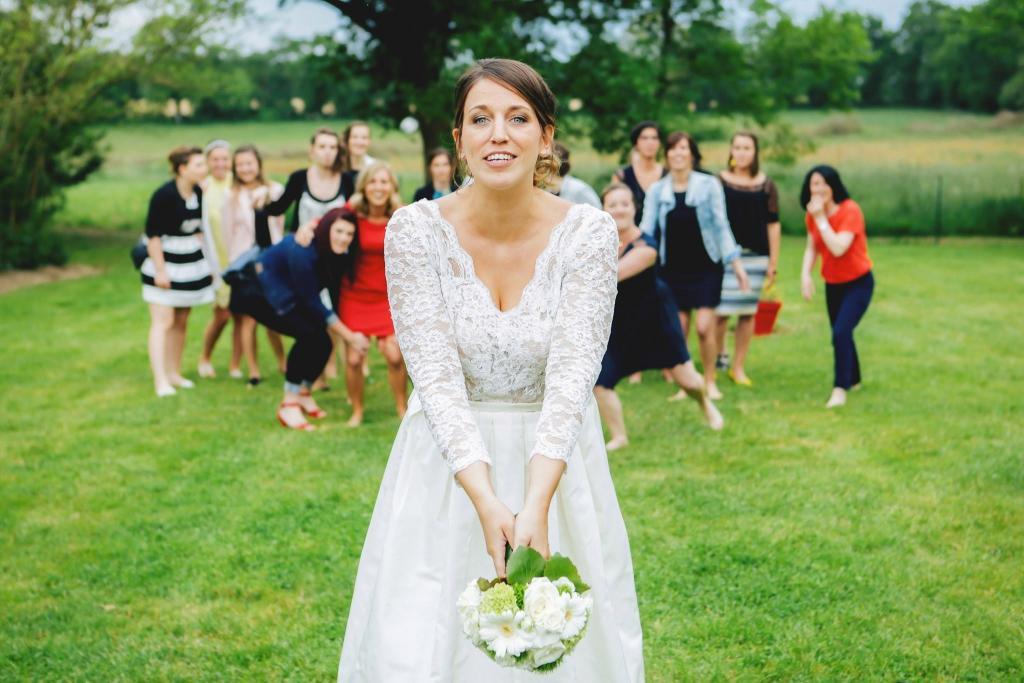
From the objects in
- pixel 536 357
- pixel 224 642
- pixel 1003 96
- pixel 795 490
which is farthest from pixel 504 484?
pixel 1003 96

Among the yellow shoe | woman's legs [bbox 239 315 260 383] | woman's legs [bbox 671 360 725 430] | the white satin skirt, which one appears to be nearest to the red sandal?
woman's legs [bbox 239 315 260 383]

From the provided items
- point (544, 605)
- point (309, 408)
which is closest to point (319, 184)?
point (309, 408)

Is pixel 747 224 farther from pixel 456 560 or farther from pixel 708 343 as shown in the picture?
pixel 456 560

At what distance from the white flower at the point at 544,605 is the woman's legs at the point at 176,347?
7697 millimetres

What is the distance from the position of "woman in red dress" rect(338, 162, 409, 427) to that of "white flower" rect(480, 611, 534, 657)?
5.46 meters

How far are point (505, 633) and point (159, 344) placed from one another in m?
7.57

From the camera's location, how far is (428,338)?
8.39 ft

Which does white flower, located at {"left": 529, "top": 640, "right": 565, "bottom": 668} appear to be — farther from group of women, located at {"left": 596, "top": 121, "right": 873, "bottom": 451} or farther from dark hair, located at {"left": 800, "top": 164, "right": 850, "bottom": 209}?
dark hair, located at {"left": 800, "top": 164, "right": 850, "bottom": 209}

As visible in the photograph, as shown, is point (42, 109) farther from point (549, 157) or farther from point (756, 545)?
point (549, 157)

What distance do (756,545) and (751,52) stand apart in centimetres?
2020

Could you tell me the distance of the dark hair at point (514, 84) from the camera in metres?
2.61

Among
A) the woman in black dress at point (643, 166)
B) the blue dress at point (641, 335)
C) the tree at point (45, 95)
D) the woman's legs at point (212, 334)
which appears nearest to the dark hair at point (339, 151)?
the woman's legs at point (212, 334)

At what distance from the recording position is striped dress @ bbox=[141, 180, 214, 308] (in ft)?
29.4

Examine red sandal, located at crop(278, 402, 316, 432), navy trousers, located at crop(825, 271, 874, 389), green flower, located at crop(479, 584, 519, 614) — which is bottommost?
red sandal, located at crop(278, 402, 316, 432)
